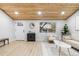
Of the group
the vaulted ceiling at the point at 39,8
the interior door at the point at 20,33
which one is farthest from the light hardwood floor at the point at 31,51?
the interior door at the point at 20,33

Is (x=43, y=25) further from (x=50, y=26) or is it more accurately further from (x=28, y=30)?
(x=28, y=30)

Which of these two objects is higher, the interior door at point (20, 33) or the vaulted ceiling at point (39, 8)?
the vaulted ceiling at point (39, 8)

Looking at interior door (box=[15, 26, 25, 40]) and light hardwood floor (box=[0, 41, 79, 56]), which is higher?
interior door (box=[15, 26, 25, 40])

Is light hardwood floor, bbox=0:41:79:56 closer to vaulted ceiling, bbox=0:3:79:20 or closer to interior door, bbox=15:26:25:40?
vaulted ceiling, bbox=0:3:79:20

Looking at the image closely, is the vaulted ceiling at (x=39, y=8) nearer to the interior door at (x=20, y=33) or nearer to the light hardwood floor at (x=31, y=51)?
the interior door at (x=20, y=33)

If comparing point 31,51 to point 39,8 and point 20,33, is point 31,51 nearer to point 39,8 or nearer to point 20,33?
point 39,8

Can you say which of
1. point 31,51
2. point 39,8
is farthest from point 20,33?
point 31,51

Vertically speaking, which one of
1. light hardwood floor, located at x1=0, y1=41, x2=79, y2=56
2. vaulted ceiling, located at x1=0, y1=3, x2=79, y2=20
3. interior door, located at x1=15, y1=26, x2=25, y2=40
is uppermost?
vaulted ceiling, located at x1=0, y1=3, x2=79, y2=20

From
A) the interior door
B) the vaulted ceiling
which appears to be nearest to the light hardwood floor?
the vaulted ceiling

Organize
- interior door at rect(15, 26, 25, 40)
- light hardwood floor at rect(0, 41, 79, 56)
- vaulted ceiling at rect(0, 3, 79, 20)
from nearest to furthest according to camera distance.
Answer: light hardwood floor at rect(0, 41, 79, 56) → vaulted ceiling at rect(0, 3, 79, 20) → interior door at rect(15, 26, 25, 40)

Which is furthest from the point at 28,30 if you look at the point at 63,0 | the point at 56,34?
the point at 63,0

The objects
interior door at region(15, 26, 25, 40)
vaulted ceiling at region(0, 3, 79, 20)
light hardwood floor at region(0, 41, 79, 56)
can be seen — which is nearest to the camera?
light hardwood floor at region(0, 41, 79, 56)

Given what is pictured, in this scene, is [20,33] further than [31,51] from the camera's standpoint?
Yes

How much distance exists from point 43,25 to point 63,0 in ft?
33.6
